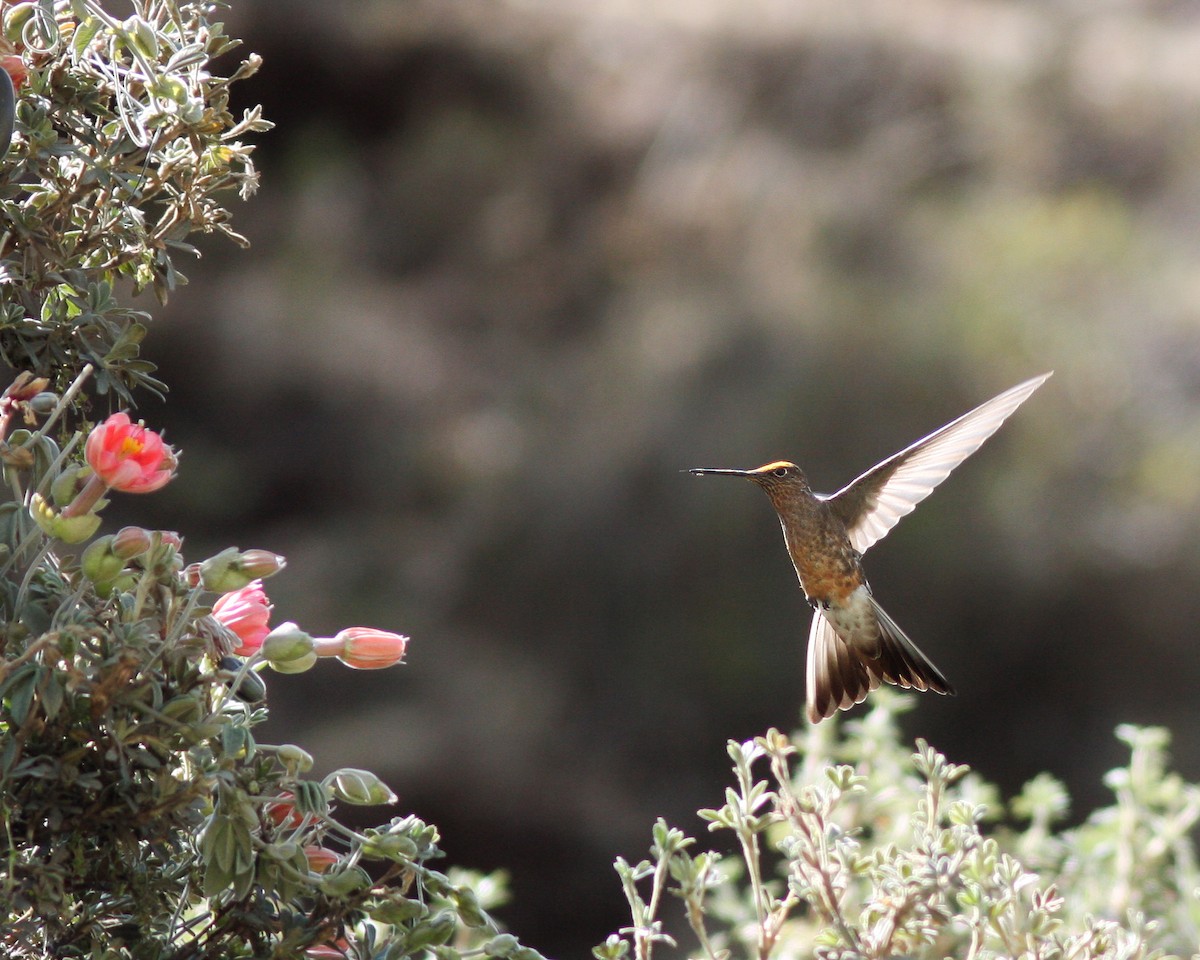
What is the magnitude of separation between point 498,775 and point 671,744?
2.60 feet

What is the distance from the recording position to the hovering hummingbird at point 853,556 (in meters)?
1.53

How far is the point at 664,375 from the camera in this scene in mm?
5980

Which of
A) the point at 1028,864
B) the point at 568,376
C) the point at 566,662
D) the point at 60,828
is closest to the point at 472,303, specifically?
the point at 568,376

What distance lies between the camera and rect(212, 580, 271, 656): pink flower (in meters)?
0.81

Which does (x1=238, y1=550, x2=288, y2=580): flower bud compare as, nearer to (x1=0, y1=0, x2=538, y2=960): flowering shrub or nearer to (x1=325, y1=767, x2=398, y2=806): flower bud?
(x1=0, y1=0, x2=538, y2=960): flowering shrub

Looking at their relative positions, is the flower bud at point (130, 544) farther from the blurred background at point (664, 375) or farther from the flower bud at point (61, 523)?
the blurred background at point (664, 375)

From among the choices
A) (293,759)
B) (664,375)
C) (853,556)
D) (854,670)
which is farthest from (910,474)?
(664,375)

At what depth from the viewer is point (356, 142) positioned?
23.9 feet

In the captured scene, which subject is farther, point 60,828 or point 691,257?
point 691,257

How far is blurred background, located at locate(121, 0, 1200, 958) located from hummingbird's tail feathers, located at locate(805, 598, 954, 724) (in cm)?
358

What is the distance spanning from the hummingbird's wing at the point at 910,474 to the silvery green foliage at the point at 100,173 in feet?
2.73

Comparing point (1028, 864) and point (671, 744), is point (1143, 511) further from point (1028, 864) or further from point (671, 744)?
point (1028, 864)

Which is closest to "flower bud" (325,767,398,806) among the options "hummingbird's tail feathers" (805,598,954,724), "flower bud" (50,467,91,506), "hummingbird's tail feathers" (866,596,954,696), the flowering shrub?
the flowering shrub

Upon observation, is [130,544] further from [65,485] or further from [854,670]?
[854,670]
